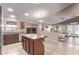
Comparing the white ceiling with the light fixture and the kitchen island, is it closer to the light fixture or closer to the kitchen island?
the light fixture

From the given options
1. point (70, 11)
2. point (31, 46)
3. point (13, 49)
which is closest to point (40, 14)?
point (70, 11)

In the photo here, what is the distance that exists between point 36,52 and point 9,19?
1005 mm

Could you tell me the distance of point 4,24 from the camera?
2.38m

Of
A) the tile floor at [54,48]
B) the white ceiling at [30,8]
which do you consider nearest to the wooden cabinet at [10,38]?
the tile floor at [54,48]

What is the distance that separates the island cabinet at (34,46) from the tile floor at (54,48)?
0.12 m

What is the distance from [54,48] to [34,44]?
1.62ft

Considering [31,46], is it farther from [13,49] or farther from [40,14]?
[40,14]

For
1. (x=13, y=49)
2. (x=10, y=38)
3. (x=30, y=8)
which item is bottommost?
(x=13, y=49)

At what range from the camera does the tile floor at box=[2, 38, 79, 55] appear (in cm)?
235

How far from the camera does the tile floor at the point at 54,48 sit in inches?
92.4

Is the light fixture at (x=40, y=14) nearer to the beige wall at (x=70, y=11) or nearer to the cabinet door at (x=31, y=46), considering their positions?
the beige wall at (x=70, y=11)

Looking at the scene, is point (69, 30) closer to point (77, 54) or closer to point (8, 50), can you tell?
point (77, 54)

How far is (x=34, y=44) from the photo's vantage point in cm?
255

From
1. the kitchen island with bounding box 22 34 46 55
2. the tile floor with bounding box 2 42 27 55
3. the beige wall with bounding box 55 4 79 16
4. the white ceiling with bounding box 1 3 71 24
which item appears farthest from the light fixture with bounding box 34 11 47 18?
the tile floor with bounding box 2 42 27 55
